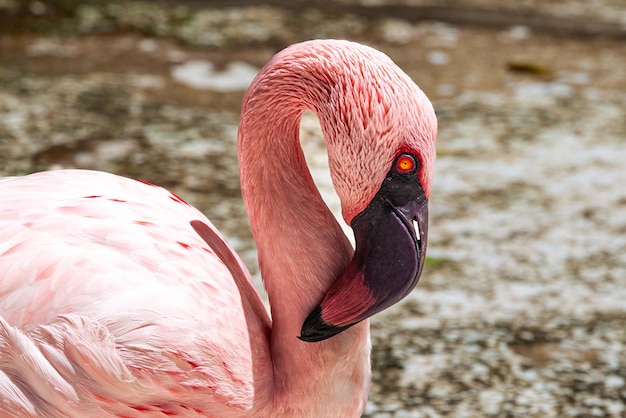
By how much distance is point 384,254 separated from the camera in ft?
6.17

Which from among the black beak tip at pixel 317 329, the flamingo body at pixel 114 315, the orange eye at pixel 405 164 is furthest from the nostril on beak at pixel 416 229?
the flamingo body at pixel 114 315

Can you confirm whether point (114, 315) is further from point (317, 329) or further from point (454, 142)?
point (454, 142)

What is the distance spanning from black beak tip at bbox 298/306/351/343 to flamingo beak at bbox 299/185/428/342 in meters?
0.05

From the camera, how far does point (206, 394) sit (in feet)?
6.38

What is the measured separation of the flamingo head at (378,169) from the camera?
1.81 meters

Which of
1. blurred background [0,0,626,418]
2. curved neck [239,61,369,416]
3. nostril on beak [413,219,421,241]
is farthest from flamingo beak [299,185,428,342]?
blurred background [0,0,626,418]

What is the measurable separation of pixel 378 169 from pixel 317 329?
15.3 inches

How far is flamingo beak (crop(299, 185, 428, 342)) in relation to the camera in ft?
6.13

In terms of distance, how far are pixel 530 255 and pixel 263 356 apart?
1.80m

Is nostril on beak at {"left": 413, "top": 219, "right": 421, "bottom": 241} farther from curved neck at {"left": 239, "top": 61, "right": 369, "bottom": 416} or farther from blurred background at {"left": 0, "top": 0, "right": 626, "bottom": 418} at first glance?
blurred background at {"left": 0, "top": 0, "right": 626, "bottom": 418}

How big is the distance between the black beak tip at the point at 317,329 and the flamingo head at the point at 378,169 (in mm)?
42

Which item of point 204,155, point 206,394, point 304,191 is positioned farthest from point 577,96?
point 206,394

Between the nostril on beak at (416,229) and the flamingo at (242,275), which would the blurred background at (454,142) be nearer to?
the flamingo at (242,275)

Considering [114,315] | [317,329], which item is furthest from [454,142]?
[114,315]
